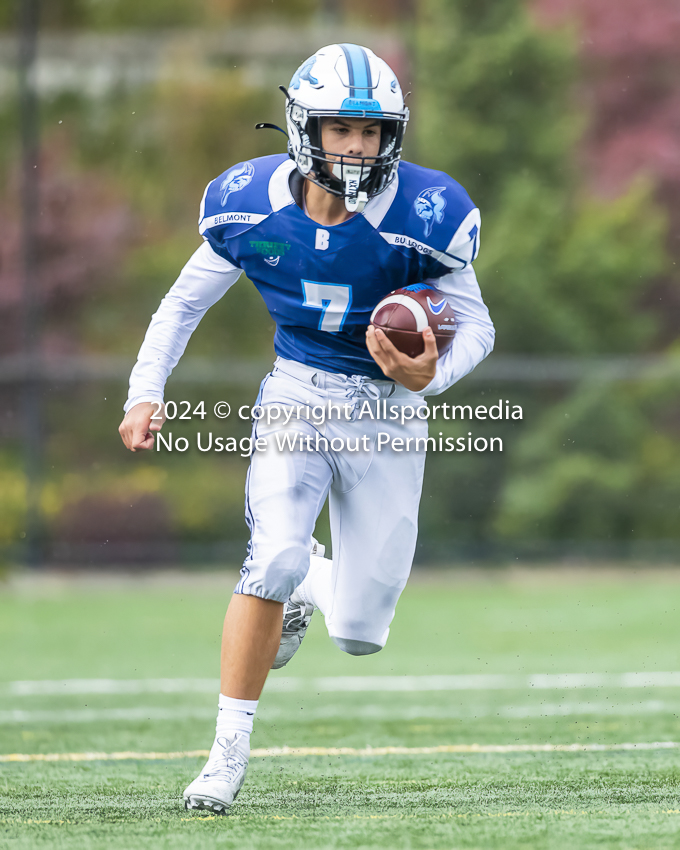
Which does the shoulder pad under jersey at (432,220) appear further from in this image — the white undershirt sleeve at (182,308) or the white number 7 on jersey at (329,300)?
the white undershirt sleeve at (182,308)

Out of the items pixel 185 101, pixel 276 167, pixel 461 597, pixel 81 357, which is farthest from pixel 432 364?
pixel 185 101

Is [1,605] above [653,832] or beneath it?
beneath

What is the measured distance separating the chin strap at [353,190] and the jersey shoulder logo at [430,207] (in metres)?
0.16

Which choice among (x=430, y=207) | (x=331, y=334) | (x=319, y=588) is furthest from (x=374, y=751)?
(x=430, y=207)

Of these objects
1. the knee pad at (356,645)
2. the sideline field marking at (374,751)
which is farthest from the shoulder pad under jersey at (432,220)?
the sideline field marking at (374,751)

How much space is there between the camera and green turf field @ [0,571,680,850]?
304cm

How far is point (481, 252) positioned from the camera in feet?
46.6

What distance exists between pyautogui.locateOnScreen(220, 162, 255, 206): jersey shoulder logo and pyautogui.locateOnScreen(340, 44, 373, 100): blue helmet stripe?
409mm

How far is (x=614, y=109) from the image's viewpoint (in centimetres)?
1567

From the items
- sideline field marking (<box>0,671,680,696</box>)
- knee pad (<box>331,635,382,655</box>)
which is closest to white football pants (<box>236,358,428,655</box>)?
knee pad (<box>331,635,382,655</box>)

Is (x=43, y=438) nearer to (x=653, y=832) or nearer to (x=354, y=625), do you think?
(x=354, y=625)

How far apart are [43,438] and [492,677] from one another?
705cm

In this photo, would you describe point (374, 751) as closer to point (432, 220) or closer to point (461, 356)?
point (461, 356)

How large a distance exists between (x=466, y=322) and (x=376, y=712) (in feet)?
8.36
